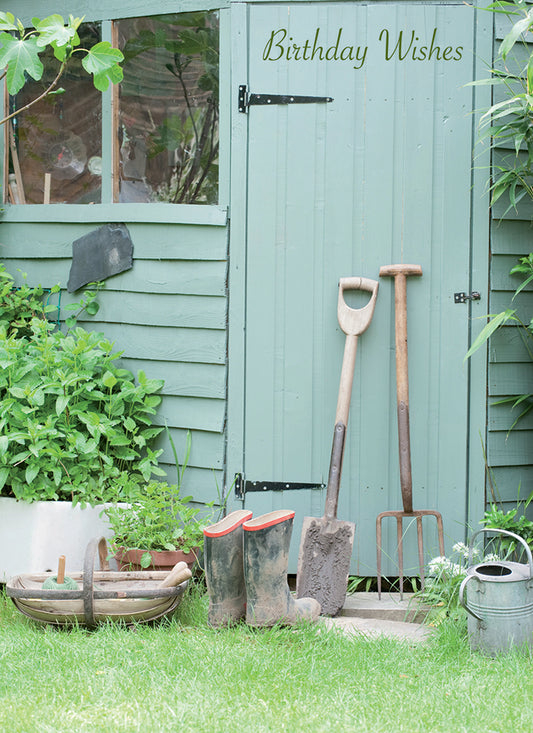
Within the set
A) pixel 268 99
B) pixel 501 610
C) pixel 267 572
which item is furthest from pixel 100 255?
pixel 501 610

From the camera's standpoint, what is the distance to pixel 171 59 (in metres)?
3.42

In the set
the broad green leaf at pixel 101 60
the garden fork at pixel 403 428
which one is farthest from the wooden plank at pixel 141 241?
the garden fork at pixel 403 428

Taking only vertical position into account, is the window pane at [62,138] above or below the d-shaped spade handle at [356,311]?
above

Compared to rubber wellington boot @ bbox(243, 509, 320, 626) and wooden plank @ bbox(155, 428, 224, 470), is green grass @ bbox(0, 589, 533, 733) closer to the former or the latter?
rubber wellington boot @ bbox(243, 509, 320, 626)

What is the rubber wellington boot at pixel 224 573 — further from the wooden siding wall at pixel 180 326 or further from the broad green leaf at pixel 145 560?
the wooden siding wall at pixel 180 326

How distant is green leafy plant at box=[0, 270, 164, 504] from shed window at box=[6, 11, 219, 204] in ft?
2.43

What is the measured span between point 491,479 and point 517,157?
1.35 metres

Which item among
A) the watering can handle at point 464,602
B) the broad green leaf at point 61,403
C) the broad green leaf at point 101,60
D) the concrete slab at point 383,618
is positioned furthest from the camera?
the broad green leaf at point 61,403

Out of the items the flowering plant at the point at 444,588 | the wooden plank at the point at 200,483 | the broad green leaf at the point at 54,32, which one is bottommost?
the flowering plant at the point at 444,588

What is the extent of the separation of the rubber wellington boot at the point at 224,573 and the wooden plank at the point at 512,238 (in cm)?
158

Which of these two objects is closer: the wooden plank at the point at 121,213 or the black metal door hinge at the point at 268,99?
the black metal door hinge at the point at 268,99

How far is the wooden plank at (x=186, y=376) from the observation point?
327 cm

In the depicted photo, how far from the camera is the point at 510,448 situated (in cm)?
323

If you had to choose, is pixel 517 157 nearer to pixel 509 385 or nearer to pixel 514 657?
pixel 509 385
